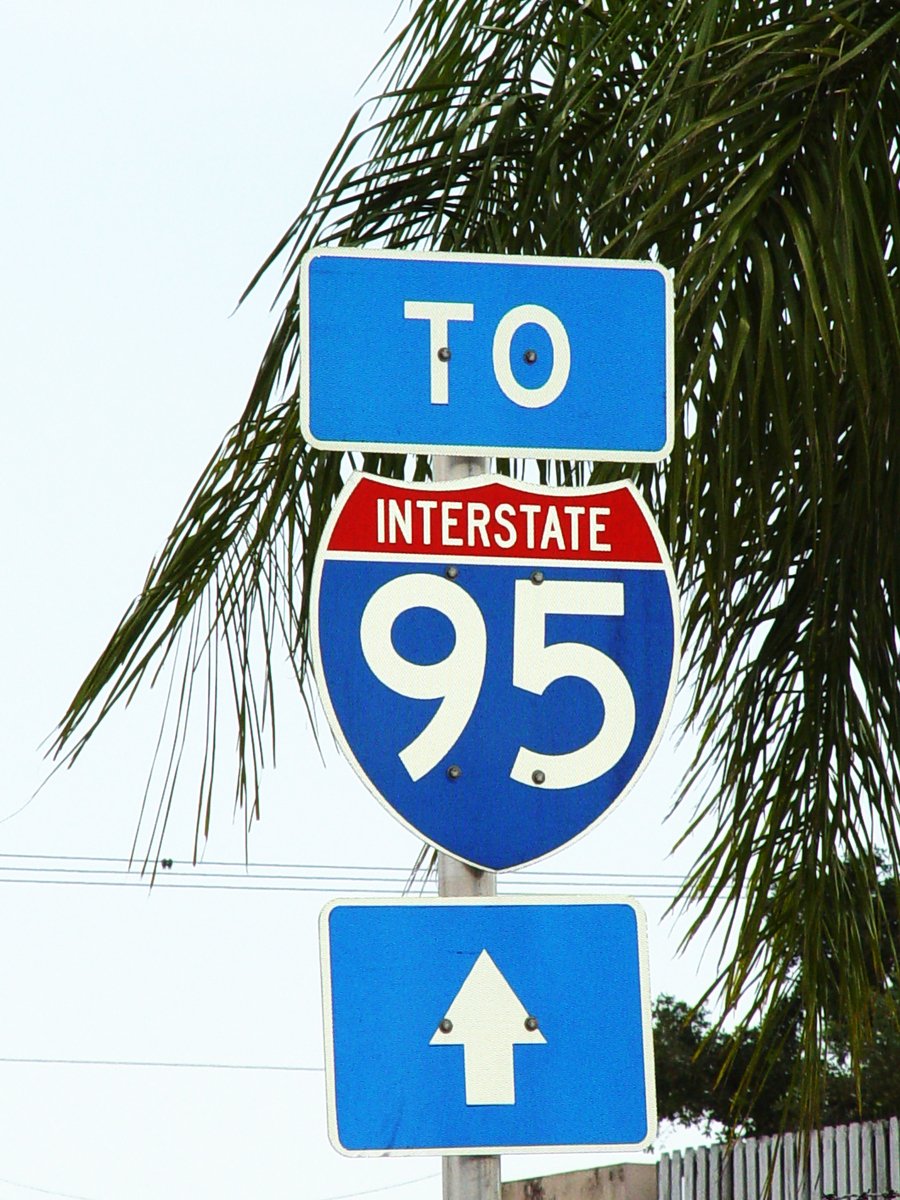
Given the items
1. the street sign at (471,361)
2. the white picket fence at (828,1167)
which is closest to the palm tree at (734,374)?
the street sign at (471,361)

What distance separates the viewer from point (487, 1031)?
6.67ft

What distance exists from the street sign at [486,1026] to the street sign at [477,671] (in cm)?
9

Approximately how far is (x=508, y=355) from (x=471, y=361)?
0.04 metres

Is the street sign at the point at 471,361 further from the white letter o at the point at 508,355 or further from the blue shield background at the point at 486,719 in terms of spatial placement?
the blue shield background at the point at 486,719

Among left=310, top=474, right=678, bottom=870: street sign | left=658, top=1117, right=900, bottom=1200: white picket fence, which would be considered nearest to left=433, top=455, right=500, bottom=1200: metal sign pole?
left=310, top=474, right=678, bottom=870: street sign

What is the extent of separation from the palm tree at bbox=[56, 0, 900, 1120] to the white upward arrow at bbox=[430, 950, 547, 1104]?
0.96m

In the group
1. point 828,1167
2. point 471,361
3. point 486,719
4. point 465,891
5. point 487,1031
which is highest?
point 471,361

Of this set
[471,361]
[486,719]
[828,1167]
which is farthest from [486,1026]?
[828,1167]

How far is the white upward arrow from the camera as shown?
2.02 meters

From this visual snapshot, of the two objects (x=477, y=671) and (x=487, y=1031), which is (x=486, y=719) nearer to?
(x=477, y=671)

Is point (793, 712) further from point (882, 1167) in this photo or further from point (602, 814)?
point (882, 1167)

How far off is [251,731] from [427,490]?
155 centimetres

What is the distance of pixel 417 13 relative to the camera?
3799 millimetres

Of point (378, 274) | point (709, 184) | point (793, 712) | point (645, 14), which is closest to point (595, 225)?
point (709, 184)
